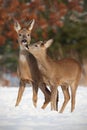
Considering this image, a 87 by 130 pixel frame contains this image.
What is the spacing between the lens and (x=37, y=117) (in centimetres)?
911

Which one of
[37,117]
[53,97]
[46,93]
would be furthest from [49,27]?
[37,117]

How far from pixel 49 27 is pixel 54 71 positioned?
13021mm

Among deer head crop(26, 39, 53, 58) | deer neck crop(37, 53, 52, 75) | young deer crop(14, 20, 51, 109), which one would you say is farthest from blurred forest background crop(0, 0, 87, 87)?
deer neck crop(37, 53, 52, 75)

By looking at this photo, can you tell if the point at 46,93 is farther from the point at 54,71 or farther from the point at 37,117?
the point at 37,117

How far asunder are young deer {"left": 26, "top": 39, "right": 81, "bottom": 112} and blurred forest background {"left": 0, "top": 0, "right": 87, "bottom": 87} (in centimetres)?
1070

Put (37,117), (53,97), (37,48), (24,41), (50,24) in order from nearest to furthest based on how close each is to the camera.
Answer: (37,117) → (53,97) → (37,48) → (24,41) → (50,24)

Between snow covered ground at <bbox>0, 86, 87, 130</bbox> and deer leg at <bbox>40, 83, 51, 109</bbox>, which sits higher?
snow covered ground at <bbox>0, 86, 87, 130</bbox>

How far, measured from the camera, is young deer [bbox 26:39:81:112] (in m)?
10.3

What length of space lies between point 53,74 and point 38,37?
1224 cm

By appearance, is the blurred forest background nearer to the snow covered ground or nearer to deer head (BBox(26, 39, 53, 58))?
the snow covered ground

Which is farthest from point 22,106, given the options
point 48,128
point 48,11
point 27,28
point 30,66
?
point 48,11

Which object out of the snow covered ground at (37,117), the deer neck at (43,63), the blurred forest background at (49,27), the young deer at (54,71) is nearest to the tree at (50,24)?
the blurred forest background at (49,27)

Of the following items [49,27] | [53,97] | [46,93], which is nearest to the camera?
[53,97]

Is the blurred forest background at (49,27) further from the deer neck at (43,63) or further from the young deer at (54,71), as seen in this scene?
the deer neck at (43,63)
